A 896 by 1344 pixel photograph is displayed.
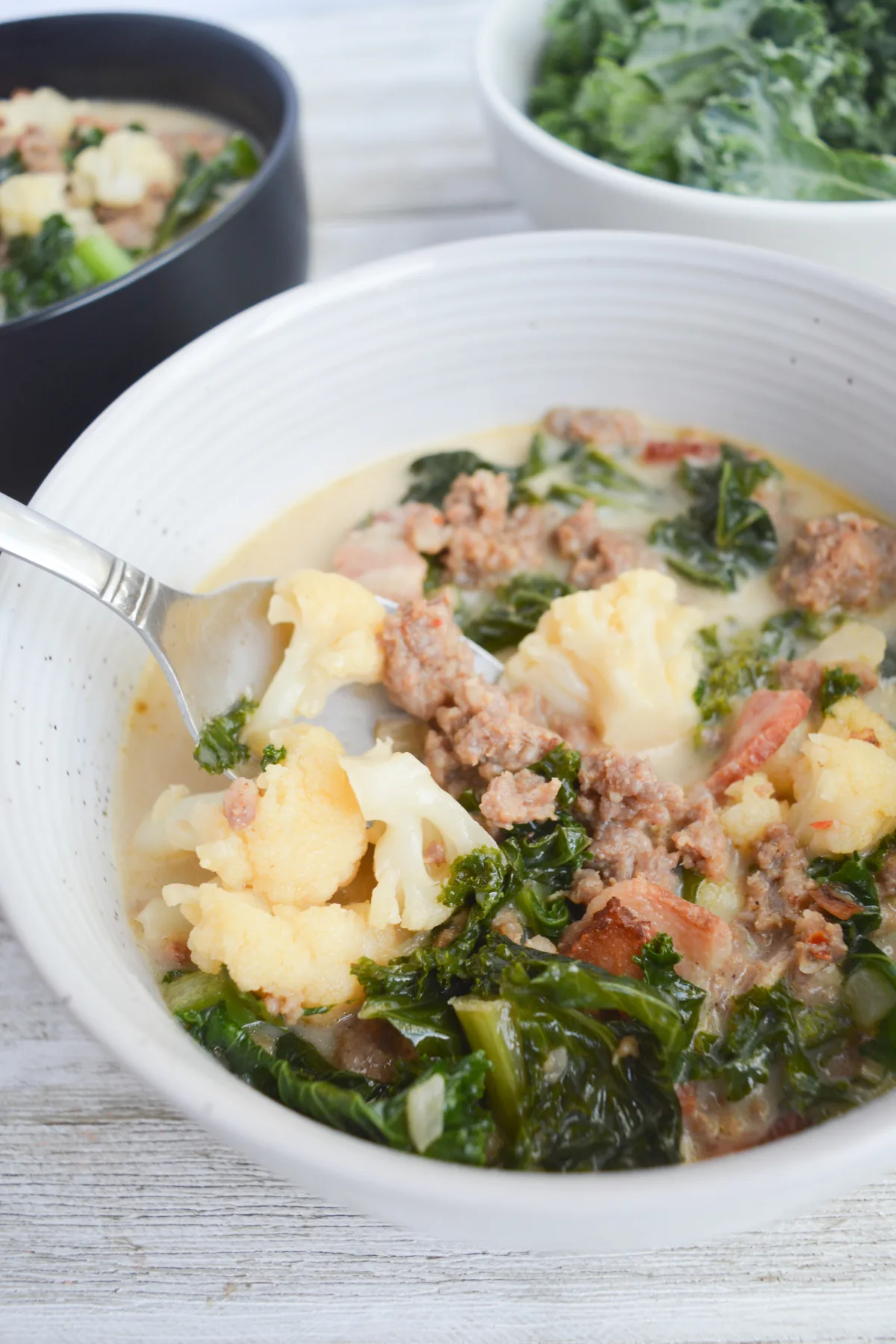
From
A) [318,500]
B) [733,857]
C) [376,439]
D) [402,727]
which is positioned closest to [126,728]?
[402,727]

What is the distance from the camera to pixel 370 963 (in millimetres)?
2002

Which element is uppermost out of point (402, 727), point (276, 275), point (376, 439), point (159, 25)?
point (159, 25)

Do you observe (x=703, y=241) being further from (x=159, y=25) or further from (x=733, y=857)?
(x=159, y=25)

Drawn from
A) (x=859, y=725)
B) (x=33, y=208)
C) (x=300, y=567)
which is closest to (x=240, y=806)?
(x=300, y=567)

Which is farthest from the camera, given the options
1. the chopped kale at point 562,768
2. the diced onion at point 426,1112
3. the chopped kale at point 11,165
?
the chopped kale at point 11,165

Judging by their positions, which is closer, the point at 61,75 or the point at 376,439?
the point at 376,439

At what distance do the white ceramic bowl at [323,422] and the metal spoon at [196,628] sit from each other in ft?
0.36

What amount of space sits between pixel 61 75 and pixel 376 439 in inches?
76.2

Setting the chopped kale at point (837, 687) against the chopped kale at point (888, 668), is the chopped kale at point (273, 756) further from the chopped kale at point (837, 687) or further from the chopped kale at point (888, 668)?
the chopped kale at point (888, 668)

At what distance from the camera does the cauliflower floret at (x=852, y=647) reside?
2502 mm

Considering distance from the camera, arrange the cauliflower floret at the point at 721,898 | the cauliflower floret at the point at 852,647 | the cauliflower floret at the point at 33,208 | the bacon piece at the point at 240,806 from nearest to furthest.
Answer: the bacon piece at the point at 240,806 < the cauliflower floret at the point at 721,898 < the cauliflower floret at the point at 852,647 < the cauliflower floret at the point at 33,208

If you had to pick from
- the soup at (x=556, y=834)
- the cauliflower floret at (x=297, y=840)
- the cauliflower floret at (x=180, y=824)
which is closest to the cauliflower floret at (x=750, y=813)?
the soup at (x=556, y=834)

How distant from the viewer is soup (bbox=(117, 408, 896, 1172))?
1847 millimetres

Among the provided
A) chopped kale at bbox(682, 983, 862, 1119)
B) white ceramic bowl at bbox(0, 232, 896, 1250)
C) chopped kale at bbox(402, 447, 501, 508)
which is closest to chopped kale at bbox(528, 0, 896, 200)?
white ceramic bowl at bbox(0, 232, 896, 1250)
